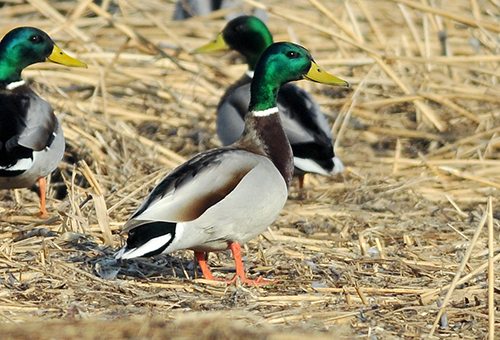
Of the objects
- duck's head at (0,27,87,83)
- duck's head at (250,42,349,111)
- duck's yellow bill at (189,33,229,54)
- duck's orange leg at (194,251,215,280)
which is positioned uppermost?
duck's head at (250,42,349,111)

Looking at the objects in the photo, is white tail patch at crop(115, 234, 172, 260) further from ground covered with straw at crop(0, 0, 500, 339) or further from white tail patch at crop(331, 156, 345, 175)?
white tail patch at crop(331, 156, 345, 175)

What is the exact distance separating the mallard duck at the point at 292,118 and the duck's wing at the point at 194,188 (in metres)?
1.61

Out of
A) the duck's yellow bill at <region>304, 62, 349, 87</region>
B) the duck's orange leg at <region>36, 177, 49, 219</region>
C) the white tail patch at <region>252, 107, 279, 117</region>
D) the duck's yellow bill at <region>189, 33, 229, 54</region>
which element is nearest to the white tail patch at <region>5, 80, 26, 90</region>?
the duck's orange leg at <region>36, 177, 49, 219</region>

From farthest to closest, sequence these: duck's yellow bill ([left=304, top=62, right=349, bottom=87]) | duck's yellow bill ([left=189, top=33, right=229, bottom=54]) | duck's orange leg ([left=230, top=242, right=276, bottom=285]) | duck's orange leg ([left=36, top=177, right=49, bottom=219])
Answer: duck's yellow bill ([left=189, top=33, right=229, bottom=54])
duck's orange leg ([left=36, top=177, right=49, bottom=219])
duck's yellow bill ([left=304, top=62, right=349, bottom=87])
duck's orange leg ([left=230, top=242, right=276, bottom=285])

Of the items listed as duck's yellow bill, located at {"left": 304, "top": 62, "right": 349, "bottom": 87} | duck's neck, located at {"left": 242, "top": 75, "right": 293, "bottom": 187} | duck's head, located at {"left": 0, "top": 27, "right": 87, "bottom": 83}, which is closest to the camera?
duck's neck, located at {"left": 242, "top": 75, "right": 293, "bottom": 187}

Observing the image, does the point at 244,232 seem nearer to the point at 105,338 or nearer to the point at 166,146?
the point at 105,338

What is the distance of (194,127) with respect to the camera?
645 cm

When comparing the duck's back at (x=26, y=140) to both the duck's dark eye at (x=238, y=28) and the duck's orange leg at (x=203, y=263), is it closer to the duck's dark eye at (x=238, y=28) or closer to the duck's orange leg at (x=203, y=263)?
the duck's orange leg at (x=203, y=263)

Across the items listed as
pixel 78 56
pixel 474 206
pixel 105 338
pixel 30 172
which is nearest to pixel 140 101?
pixel 78 56

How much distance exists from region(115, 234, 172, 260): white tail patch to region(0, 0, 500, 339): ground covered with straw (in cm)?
17

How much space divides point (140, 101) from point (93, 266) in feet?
10.3

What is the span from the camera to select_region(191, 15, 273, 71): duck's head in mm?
6195

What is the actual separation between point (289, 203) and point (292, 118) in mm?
527

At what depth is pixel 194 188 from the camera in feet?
11.7
